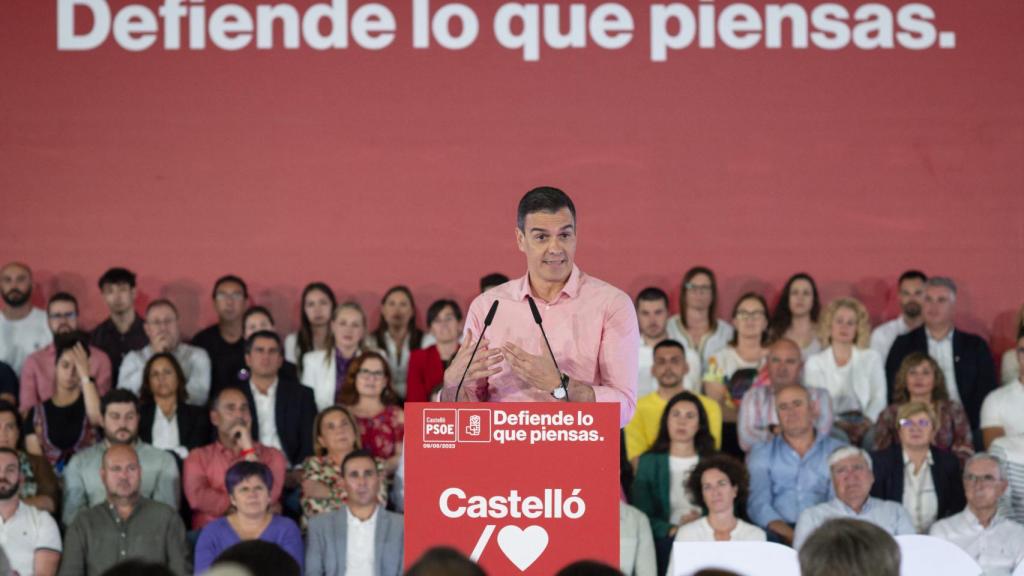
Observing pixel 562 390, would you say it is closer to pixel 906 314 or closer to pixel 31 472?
pixel 31 472

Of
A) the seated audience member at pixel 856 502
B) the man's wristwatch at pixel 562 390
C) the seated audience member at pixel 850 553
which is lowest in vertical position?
the seated audience member at pixel 856 502

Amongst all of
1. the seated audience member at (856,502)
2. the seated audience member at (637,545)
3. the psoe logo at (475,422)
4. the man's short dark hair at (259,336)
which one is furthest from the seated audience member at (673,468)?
the psoe logo at (475,422)

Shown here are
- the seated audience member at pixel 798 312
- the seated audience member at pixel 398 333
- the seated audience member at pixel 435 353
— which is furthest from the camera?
the seated audience member at pixel 798 312

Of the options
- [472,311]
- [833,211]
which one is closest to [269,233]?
[833,211]

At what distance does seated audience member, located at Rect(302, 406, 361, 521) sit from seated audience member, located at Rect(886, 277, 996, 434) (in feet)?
8.82

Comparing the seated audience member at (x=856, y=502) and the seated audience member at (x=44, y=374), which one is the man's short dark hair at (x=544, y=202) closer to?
the seated audience member at (x=856, y=502)

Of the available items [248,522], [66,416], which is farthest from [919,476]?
[66,416]

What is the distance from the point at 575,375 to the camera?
4.49 meters

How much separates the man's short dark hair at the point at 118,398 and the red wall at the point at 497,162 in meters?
1.25

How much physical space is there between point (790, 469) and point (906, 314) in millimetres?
1392

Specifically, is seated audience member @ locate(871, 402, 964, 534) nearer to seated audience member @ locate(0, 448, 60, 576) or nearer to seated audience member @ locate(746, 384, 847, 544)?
seated audience member @ locate(746, 384, 847, 544)

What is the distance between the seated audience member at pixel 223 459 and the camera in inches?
284

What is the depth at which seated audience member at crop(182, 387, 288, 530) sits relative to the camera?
284 inches

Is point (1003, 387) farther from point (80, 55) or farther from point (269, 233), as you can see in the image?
point (80, 55)
